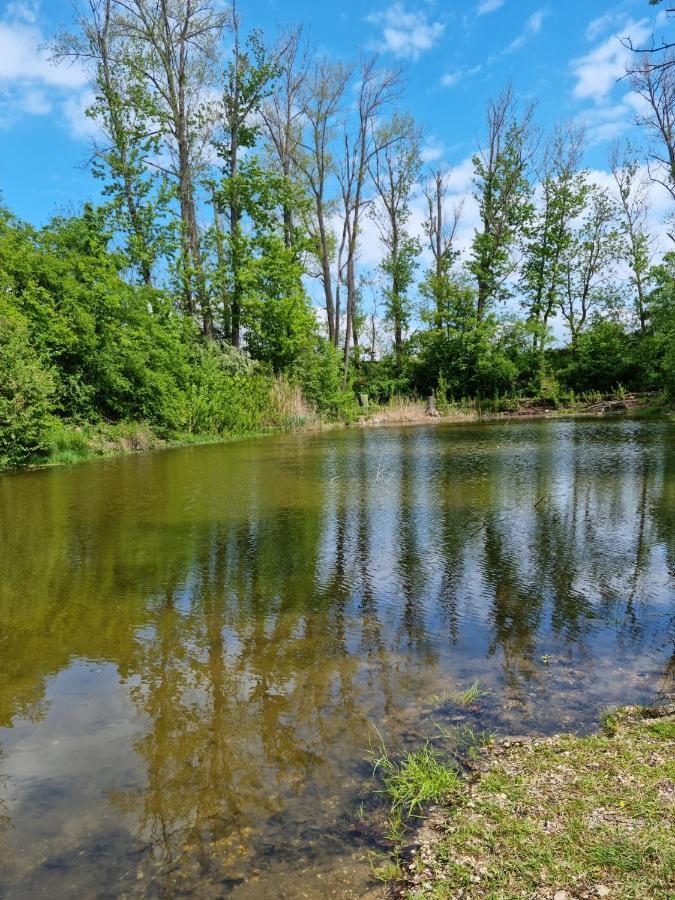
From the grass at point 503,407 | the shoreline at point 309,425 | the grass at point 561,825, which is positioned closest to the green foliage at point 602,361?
the grass at point 503,407

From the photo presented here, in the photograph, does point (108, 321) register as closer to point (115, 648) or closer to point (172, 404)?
point (172, 404)

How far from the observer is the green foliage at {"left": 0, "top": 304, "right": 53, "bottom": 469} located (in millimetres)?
10750

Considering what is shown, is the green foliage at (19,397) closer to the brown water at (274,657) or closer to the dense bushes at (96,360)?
the dense bushes at (96,360)

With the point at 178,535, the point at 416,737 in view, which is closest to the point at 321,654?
the point at 416,737

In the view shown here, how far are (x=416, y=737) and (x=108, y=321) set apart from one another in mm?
15072

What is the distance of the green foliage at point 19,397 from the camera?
1075 cm

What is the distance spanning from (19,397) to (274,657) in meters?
9.87

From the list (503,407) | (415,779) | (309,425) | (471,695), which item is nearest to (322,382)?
(309,425)

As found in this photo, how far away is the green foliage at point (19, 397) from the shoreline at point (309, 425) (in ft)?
1.36

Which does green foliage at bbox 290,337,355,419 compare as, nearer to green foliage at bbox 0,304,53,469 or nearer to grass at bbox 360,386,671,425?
grass at bbox 360,386,671,425

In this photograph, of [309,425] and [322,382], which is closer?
[309,425]

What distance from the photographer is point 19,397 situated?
1084 centimetres

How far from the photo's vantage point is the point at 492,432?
54.7ft

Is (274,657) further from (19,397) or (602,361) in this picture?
(602,361)
